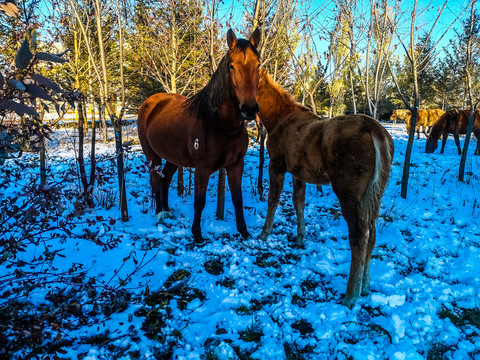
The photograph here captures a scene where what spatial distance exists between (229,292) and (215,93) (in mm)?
2322

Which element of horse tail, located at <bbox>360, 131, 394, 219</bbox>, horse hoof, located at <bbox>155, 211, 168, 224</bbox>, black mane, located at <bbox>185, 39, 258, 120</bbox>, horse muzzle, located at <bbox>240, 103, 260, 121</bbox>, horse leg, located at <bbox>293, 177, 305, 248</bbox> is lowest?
horse hoof, located at <bbox>155, 211, 168, 224</bbox>

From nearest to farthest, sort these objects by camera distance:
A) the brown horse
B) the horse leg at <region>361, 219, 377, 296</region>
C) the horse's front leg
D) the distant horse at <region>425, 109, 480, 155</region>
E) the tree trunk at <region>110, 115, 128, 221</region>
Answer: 1. the horse leg at <region>361, 219, 377, 296</region>
2. the brown horse
3. the horse's front leg
4. the tree trunk at <region>110, 115, 128, 221</region>
5. the distant horse at <region>425, 109, 480, 155</region>

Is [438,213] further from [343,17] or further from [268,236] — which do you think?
[343,17]

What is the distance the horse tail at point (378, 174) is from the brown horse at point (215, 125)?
1.25 m

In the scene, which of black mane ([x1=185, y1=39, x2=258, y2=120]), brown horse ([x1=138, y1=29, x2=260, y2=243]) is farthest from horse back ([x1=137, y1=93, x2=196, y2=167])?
black mane ([x1=185, y1=39, x2=258, y2=120])

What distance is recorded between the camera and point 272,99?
12.5 ft

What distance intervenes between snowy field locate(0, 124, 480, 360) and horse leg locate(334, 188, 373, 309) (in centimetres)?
13

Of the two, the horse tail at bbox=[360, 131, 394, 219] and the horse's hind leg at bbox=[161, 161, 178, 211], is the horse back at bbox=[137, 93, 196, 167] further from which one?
the horse tail at bbox=[360, 131, 394, 219]

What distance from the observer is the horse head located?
2766mm

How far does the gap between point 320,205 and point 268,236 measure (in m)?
1.81

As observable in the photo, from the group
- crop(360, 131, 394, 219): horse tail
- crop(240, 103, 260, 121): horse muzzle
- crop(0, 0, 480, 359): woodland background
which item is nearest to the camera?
crop(0, 0, 480, 359): woodland background

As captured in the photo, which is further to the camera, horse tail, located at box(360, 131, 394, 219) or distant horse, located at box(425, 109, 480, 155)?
distant horse, located at box(425, 109, 480, 155)

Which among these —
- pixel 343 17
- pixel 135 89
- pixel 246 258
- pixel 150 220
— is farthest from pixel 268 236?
pixel 135 89

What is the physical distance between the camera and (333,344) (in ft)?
6.45
